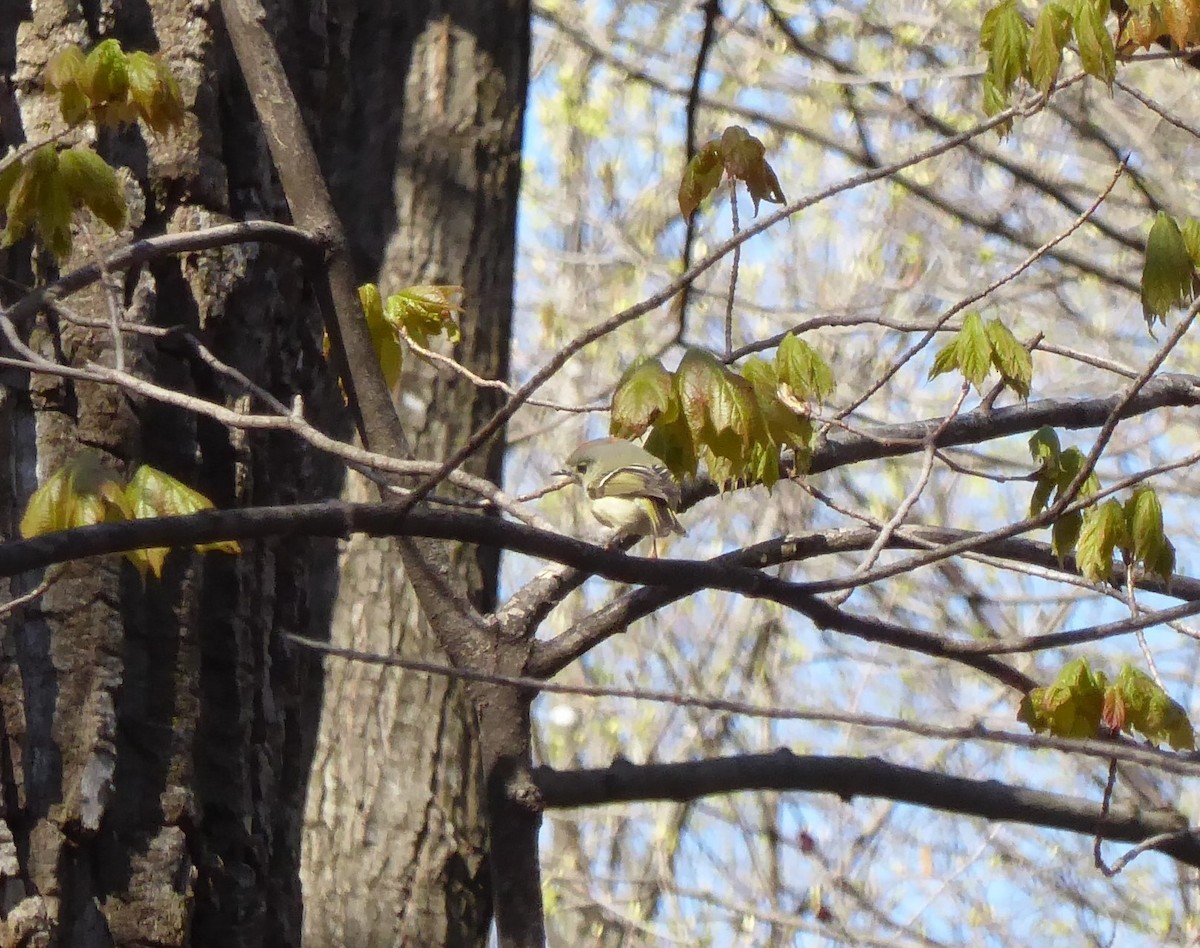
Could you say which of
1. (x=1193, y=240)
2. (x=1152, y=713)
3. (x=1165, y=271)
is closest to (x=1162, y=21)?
(x=1193, y=240)

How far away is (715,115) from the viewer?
6664 mm

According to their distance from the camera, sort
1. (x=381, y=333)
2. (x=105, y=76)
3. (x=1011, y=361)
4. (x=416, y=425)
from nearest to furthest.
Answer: (x=105, y=76)
(x=1011, y=361)
(x=381, y=333)
(x=416, y=425)

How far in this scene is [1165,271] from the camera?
191 cm

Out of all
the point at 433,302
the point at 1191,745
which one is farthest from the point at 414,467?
the point at 1191,745

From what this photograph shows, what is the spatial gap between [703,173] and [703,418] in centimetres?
73

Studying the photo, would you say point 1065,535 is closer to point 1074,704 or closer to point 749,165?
point 1074,704

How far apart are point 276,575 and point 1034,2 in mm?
5332

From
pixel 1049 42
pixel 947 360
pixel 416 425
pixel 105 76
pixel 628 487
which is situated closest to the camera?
pixel 105 76

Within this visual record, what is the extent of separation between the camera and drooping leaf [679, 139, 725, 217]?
83.6 inches

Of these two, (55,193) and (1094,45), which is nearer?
(55,193)

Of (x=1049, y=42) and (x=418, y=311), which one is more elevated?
→ (x=1049, y=42)

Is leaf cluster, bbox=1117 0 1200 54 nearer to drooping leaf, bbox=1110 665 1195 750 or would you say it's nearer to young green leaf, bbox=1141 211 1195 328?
young green leaf, bbox=1141 211 1195 328

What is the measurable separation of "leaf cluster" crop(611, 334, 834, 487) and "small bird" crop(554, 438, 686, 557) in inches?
28.5

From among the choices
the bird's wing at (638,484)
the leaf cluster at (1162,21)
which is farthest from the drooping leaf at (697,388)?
the leaf cluster at (1162,21)
